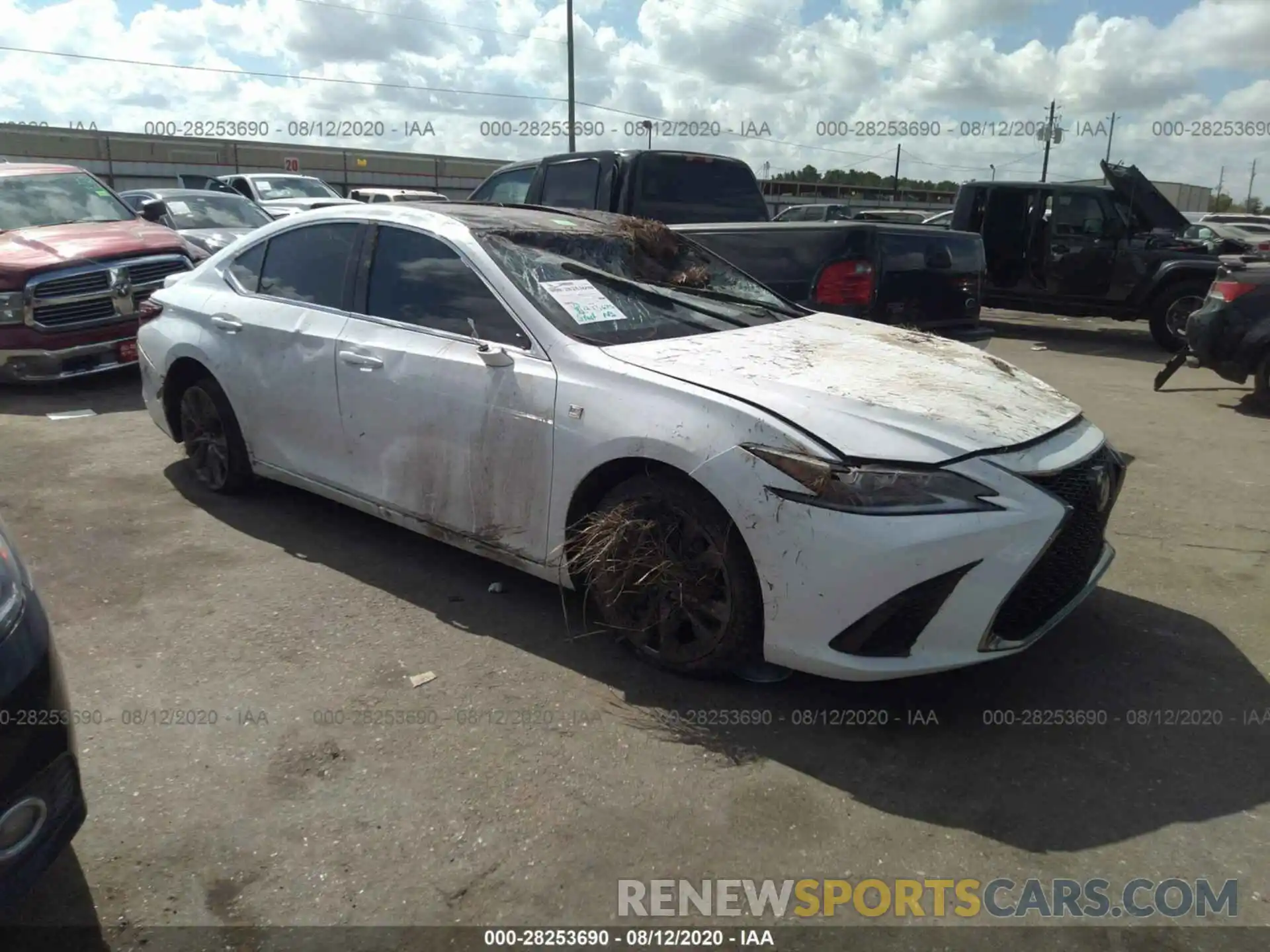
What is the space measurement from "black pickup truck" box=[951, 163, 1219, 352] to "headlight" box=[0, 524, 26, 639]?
11.6 meters

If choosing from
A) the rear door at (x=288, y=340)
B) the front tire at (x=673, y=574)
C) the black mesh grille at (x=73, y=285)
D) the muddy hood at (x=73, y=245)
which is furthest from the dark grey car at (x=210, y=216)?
the front tire at (x=673, y=574)

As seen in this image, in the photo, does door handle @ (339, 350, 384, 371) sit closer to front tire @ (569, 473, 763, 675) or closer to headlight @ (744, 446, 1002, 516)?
front tire @ (569, 473, 763, 675)

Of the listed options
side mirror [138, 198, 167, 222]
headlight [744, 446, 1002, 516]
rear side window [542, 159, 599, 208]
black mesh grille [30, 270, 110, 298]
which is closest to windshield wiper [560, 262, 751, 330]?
headlight [744, 446, 1002, 516]

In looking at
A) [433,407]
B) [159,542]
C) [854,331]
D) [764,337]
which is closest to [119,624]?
[159,542]

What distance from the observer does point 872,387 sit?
133 inches

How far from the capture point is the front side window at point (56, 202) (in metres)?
8.70

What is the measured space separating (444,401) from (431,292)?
0.55m

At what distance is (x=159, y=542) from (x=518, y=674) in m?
2.31

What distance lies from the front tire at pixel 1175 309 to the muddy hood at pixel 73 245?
1099cm

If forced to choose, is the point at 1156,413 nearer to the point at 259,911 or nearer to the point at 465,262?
the point at 465,262

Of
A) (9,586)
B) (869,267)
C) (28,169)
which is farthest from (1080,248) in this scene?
(9,586)

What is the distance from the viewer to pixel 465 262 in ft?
13.2

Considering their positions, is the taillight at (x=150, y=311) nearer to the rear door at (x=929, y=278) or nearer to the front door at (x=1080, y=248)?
the rear door at (x=929, y=278)

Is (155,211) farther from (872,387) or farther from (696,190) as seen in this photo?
(872,387)
